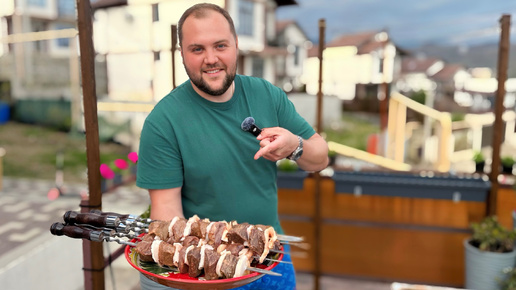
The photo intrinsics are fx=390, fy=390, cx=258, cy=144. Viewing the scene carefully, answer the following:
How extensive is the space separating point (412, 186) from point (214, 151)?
369 cm

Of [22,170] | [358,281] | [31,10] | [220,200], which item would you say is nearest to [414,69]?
[31,10]

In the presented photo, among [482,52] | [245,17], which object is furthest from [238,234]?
[482,52]

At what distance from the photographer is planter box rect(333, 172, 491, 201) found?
4.66 metres

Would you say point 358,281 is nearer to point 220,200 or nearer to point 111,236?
point 220,200

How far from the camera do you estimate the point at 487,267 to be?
405 centimetres

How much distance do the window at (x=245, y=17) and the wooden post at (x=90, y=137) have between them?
63.0 feet

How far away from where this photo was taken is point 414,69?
4772 cm

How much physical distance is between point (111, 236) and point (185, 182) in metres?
0.41

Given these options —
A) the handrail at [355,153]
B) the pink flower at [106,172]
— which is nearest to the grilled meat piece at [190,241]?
the handrail at [355,153]

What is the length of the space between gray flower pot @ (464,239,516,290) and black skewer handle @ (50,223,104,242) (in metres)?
3.99

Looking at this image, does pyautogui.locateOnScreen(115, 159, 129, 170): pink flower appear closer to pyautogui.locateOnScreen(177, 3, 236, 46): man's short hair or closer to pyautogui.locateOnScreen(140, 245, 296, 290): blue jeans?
pyautogui.locateOnScreen(140, 245, 296, 290): blue jeans

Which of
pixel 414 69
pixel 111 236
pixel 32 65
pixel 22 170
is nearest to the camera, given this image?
pixel 111 236

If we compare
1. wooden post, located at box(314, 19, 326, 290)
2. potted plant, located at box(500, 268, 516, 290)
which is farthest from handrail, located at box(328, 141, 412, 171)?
potted plant, located at box(500, 268, 516, 290)

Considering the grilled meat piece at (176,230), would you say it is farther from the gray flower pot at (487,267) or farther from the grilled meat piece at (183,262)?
the gray flower pot at (487,267)
